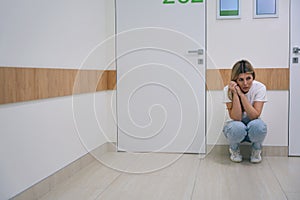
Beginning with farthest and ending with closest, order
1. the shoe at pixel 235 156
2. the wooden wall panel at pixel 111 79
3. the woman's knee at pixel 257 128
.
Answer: the wooden wall panel at pixel 111 79, the shoe at pixel 235 156, the woman's knee at pixel 257 128

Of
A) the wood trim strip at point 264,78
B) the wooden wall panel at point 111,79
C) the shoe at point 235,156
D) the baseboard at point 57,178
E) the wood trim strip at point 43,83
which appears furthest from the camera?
the wooden wall panel at point 111,79

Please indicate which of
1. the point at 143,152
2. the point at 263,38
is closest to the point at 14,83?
the point at 143,152

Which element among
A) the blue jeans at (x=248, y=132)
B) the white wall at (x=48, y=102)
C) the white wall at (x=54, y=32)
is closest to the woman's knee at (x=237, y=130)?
the blue jeans at (x=248, y=132)

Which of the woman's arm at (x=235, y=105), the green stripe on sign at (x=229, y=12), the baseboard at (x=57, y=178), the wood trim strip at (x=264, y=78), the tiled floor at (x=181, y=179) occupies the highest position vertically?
the green stripe on sign at (x=229, y=12)

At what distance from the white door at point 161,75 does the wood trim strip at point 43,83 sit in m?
0.36

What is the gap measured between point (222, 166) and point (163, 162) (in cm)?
49

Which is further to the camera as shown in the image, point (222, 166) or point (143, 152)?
point (143, 152)

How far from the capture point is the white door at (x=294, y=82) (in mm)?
2922

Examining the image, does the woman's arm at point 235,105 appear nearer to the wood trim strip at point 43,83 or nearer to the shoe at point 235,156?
the shoe at point 235,156

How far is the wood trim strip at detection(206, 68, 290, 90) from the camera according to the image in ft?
9.78

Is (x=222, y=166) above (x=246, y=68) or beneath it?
beneath

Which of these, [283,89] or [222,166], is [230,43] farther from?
[222,166]

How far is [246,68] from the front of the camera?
282 cm

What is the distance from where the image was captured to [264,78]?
9.90ft
